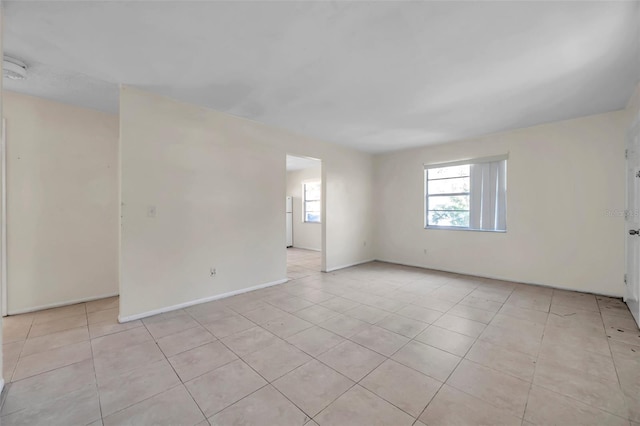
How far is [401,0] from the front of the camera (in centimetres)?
167

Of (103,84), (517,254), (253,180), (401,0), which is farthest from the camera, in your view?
(517,254)

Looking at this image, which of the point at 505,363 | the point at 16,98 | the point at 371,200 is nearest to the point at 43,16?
the point at 16,98

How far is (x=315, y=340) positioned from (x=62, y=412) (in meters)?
1.78

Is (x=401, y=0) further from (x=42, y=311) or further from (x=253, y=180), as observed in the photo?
(x=42, y=311)

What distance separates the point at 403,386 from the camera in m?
1.84

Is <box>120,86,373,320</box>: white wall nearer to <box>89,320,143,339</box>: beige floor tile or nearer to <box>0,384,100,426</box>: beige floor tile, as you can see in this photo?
Result: <box>89,320,143,339</box>: beige floor tile

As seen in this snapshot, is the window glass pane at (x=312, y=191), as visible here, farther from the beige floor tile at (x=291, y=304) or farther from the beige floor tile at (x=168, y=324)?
the beige floor tile at (x=168, y=324)

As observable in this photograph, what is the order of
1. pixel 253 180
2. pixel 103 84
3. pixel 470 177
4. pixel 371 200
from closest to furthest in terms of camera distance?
pixel 103 84 → pixel 253 180 → pixel 470 177 → pixel 371 200

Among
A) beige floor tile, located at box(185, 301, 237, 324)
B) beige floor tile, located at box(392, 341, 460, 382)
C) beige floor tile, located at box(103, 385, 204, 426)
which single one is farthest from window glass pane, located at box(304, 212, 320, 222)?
beige floor tile, located at box(103, 385, 204, 426)

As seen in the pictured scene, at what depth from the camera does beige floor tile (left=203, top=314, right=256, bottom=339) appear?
265cm

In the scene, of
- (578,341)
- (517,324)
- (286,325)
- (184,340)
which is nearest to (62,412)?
(184,340)

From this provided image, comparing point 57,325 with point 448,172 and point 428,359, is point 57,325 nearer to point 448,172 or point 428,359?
point 428,359

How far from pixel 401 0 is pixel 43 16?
2.48 m

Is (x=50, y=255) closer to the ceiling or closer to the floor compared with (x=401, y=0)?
closer to the floor
